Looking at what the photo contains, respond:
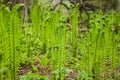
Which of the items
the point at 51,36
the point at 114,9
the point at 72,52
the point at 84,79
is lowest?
the point at 84,79

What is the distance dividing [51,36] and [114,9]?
4.96 m

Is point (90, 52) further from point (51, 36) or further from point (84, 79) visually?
point (51, 36)

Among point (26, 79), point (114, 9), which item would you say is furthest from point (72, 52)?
point (114, 9)

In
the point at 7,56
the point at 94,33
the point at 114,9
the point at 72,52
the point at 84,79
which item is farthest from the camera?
the point at 114,9

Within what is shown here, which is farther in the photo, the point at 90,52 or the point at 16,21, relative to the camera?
the point at 90,52

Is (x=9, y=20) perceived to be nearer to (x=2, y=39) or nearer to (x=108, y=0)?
(x=2, y=39)

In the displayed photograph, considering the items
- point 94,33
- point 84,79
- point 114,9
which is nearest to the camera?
point 84,79

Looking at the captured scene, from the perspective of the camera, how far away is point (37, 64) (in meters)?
4.07

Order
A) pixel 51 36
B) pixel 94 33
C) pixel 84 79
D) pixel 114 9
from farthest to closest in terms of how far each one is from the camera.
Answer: pixel 114 9, pixel 51 36, pixel 94 33, pixel 84 79

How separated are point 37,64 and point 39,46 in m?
0.74

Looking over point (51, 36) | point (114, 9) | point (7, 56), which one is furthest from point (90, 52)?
point (114, 9)

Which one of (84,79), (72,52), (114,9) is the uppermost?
(114,9)

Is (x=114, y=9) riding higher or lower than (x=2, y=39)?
higher

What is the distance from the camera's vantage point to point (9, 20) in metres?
3.02
